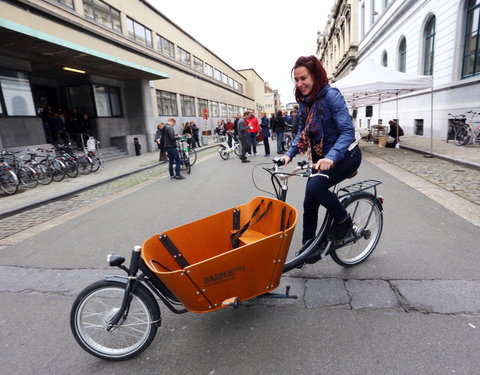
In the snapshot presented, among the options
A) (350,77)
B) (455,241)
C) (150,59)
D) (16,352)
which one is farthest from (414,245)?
(150,59)

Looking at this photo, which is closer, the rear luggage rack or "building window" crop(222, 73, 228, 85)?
the rear luggage rack

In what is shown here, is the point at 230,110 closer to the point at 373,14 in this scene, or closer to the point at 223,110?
the point at 223,110

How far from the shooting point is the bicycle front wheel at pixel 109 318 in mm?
2100

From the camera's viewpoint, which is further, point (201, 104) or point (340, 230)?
point (201, 104)

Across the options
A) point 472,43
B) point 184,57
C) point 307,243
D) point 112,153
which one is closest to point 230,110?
point 184,57

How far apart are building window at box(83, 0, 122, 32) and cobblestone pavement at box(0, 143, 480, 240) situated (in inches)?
528

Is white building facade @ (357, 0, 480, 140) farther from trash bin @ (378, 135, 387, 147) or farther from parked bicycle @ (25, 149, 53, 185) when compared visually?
parked bicycle @ (25, 149, 53, 185)

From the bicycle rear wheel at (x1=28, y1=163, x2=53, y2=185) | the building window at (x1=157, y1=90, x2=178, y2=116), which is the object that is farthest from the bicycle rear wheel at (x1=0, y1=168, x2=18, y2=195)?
the building window at (x1=157, y1=90, x2=178, y2=116)

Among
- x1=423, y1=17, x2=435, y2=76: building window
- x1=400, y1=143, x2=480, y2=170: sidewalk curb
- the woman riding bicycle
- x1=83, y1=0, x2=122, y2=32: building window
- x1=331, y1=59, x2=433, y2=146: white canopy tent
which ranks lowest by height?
x1=400, y1=143, x2=480, y2=170: sidewalk curb

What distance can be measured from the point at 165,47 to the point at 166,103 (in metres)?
6.43

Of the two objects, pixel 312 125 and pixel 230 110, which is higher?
pixel 230 110

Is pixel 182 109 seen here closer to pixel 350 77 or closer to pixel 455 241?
pixel 350 77

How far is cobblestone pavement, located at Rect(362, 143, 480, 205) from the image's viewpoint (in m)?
5.79

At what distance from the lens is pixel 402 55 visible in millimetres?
20812
